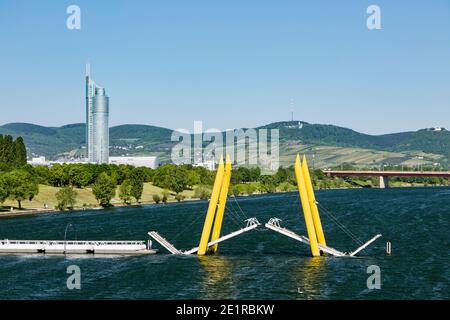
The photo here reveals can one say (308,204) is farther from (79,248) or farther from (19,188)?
(19,188)

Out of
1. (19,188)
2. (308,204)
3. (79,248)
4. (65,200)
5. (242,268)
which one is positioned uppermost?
(19,188)

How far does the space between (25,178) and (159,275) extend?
11640cm

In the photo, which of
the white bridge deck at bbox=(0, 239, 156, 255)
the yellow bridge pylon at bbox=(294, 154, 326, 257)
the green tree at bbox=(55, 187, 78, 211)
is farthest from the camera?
the green tree at bbox=(55, 187, 78, 211)

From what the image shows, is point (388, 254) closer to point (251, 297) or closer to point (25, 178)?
point (251, 297)

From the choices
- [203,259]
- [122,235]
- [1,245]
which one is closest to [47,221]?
[122,235]

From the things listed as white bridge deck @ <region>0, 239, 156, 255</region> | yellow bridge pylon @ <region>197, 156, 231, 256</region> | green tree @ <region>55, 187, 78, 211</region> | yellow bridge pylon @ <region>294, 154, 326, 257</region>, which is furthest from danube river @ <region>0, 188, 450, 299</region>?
green tree @ <region>55, 187, 78, 211</region>

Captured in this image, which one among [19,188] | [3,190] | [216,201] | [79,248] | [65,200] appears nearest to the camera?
[216,201]

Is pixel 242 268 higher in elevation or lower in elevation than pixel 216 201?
lower

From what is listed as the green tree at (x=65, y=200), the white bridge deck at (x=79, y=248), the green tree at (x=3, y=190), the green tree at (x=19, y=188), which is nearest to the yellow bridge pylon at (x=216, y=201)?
the white bridge deck at (x=79, y=248)

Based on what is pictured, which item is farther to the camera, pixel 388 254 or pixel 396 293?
pixel 388 254

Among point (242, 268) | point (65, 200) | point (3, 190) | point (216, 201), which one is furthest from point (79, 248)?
point (65, 200)

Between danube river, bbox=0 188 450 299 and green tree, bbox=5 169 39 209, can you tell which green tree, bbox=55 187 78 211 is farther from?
danube river, bbox=0 188 450 299
